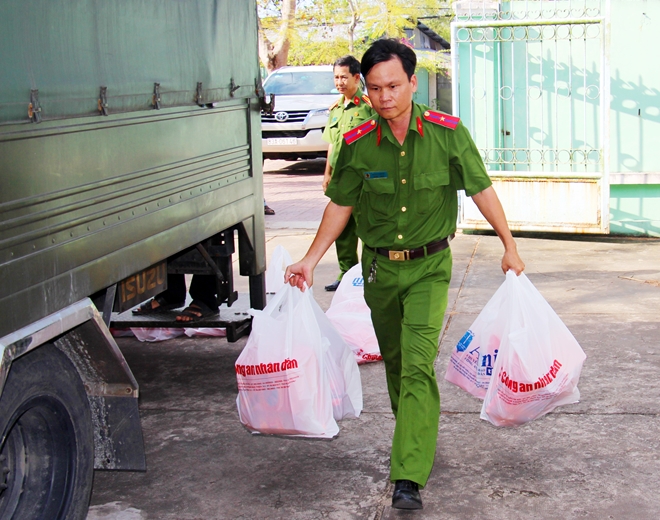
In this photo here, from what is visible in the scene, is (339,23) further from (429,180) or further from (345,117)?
(429,180)

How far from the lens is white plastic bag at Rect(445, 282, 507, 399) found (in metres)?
3.97

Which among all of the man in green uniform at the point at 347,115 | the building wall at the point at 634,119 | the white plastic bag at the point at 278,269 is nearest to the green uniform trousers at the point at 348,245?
the man in green uniform at the point at 347,115

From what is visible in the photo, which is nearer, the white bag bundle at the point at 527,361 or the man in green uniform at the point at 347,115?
the white bag bundle at the point at 527,361

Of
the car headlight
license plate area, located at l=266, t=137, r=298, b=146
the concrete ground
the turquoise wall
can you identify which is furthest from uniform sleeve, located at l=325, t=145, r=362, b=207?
the car headlight

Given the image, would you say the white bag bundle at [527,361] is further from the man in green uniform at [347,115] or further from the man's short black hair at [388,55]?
the man in green uniform at [347,115]

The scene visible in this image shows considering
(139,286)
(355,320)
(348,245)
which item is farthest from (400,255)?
(348,245)

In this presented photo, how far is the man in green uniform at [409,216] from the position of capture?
3387 mm

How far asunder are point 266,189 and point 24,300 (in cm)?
1157

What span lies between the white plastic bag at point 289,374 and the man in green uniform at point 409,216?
0.78 ft

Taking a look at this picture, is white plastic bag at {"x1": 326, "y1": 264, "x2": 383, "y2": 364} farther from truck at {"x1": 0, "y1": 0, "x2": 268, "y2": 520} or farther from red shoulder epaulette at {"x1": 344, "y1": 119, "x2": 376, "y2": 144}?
red shoulder epaulette at {"x1": 344, "y1": 119, "x2": 376, "y2": 144}

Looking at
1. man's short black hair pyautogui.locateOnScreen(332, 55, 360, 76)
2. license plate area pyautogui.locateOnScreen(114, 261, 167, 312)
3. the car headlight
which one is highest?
man's short black hair pyautogui.locateOnScreen(332, 55, 360, 76)

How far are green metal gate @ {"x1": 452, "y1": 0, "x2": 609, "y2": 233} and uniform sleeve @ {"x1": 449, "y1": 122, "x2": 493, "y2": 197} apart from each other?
5159 mm

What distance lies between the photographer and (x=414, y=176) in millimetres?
3482

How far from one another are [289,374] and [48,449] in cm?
114
